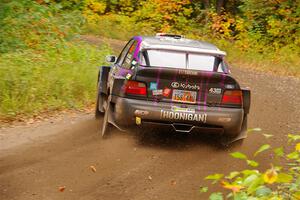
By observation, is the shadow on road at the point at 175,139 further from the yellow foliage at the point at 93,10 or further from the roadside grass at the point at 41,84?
the yellow foliage at the point at 93,10

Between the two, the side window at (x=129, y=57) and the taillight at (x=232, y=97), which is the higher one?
the side window at (x=129, y=57)

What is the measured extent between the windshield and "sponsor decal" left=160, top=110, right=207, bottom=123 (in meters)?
0.73

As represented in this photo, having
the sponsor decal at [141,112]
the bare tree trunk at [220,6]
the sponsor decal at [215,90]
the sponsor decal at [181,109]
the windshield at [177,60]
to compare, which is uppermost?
the bare tree trunk at [220,6]

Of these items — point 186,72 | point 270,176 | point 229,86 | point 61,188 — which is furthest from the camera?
point 229,86

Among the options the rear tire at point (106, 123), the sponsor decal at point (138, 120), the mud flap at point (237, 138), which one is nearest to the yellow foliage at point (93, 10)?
the rear tire at point (106, 123)

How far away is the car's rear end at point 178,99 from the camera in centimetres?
836

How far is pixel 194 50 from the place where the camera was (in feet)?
28.7

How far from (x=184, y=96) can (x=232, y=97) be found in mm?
725

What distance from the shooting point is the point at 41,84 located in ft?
39.7

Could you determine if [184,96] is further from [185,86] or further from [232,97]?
[232,97]

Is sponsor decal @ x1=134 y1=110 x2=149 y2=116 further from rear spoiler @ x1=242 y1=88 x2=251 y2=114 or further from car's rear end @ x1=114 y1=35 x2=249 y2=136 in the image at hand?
rear spoiler @ x1=242 y1=88 x2=251 y2=114

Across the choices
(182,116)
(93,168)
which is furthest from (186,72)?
(93,168)

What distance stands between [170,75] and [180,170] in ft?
4.73

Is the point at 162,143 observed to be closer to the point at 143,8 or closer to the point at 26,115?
the point at 26,115
